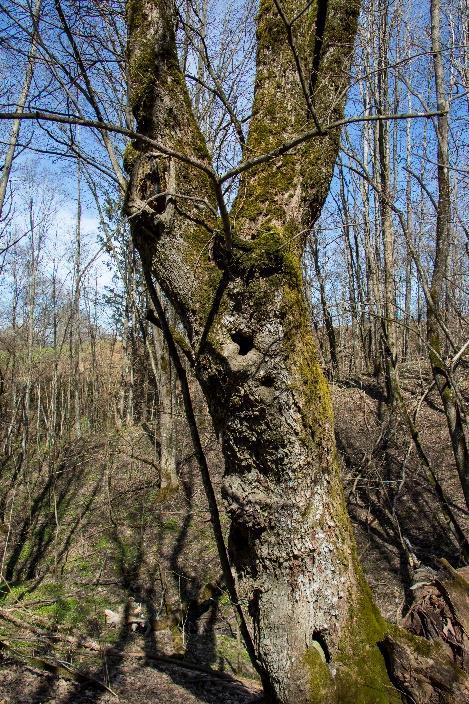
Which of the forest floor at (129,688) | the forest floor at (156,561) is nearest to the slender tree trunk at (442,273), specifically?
the forest floor at (156,561)

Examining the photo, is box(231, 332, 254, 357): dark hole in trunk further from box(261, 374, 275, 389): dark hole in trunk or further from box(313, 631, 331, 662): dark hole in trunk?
box(313, 631, 331, 662): dark hole in trunk

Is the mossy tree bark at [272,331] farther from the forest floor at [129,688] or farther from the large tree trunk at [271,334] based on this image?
the forest floor at [129,688]

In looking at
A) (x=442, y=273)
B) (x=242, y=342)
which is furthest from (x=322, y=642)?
(x=442, y=273)

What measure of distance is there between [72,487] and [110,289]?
15.9 feet

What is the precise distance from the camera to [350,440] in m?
11.2

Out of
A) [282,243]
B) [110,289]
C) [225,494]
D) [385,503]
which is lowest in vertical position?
[385,503]

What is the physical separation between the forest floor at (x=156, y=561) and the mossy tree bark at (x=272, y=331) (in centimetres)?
98

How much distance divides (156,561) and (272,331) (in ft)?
23.1

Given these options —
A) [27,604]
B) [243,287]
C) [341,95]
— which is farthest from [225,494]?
[27,604]

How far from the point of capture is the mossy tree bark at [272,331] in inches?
103

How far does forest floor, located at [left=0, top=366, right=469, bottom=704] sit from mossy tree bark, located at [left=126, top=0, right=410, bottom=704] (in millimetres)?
983

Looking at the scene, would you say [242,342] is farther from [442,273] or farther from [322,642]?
[442,273]

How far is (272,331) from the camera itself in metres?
2.71

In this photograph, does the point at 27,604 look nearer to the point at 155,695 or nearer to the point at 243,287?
the point at 155,695
